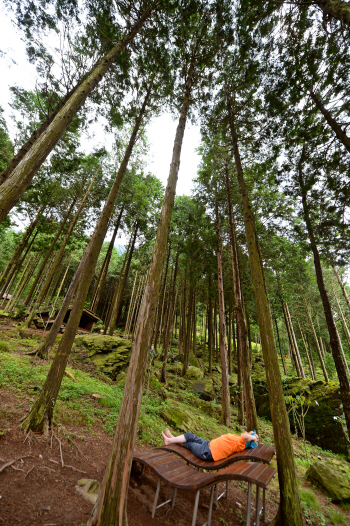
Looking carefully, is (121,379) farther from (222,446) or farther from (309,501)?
(309,501)

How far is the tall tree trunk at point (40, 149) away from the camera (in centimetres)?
341

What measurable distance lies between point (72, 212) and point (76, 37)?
400 inches

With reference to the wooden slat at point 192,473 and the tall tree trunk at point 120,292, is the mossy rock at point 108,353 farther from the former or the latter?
the wooden slat at point 192,473

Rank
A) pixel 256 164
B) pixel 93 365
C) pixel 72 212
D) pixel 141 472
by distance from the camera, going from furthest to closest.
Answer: pixel 72 212
pixel 93 365
pixel 256 164
pixel 141 472

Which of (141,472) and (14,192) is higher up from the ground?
(14,192)

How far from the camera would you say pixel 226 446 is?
3.46 m

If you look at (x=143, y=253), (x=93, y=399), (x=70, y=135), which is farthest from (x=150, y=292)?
(x=143, y=253)

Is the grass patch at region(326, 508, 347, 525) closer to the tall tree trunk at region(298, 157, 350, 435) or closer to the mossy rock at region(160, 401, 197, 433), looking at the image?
the tall tree trunk at region(298, 157, 350, 435)

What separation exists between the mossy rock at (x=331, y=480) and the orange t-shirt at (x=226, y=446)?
125 inches

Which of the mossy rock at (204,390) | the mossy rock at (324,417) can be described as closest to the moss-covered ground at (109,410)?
the mossy rock at (324,417)

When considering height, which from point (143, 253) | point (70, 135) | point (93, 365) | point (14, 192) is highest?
point (70, 135)

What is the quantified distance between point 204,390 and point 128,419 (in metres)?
11.7

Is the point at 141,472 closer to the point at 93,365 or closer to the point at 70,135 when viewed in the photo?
the point at 93,365

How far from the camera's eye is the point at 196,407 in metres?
9.60
